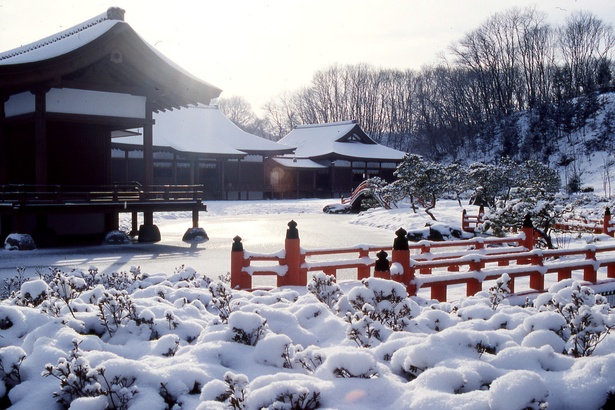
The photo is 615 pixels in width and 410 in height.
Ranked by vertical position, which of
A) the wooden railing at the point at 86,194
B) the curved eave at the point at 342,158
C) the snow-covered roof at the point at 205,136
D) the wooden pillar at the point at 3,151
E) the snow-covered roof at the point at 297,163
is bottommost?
the wooden railing at the point at 86,194

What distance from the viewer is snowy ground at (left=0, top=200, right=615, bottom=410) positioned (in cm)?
Answer: 347

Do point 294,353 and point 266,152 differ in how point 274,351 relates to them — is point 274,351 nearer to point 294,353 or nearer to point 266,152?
point 294,353

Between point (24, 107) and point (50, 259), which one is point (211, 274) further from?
point (24, 107)

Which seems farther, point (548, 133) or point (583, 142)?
point (548, 133)

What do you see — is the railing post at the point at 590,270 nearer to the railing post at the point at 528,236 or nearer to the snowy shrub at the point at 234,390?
the railing post at the point at 528,236

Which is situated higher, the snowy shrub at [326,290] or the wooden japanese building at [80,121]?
the wooden japanese building at [80,121]

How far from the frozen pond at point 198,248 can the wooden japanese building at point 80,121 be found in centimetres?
141

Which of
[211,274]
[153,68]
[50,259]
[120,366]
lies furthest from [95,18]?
[120,366]

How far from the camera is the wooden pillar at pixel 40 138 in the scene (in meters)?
15.8

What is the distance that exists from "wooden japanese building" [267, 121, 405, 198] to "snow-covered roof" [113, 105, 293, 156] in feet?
13.5

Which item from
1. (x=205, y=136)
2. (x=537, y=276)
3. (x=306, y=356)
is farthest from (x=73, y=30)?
(x=205, y=136)

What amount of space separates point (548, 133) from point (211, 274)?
52.8m

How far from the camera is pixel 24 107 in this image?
1672cm

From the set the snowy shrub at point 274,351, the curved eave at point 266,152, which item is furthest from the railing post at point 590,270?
the curved eave at point 266,152
